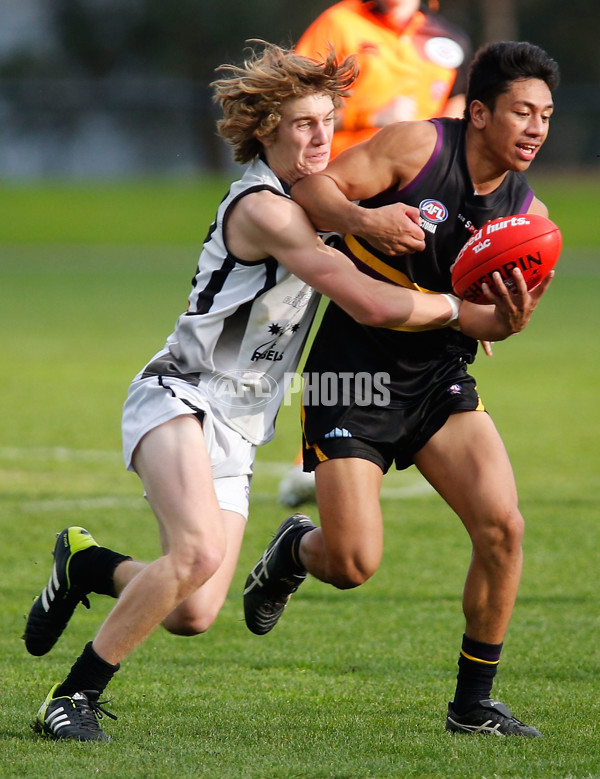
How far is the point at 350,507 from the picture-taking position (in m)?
4.27

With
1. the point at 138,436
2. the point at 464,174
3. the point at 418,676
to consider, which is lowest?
the point at 418,676

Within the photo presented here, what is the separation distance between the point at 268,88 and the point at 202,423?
1.17m

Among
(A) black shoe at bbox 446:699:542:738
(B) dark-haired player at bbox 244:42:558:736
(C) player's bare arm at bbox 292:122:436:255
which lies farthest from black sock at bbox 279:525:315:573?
(C) player's bare arm at bbox 292:122:436:255

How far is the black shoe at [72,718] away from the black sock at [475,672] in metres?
1.18

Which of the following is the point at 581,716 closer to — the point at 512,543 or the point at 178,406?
the point at 512,543

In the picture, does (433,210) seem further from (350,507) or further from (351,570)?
(351,570)

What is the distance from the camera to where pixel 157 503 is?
397cm

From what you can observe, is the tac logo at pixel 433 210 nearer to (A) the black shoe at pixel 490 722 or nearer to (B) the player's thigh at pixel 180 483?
(B) the player's thigh at pixel 180 483

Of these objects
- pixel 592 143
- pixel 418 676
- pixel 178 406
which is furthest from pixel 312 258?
pixel 592 143

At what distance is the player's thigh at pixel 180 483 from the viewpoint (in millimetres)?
3891

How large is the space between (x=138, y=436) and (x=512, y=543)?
129 cm

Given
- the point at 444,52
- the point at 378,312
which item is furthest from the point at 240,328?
the point at 444,52

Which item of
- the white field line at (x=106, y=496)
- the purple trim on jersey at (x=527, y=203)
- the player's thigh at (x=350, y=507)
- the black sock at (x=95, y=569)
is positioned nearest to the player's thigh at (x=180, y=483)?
the player's thigh at (x=350, y=507)

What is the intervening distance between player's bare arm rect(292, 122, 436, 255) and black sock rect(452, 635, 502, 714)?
1378 millimetres
